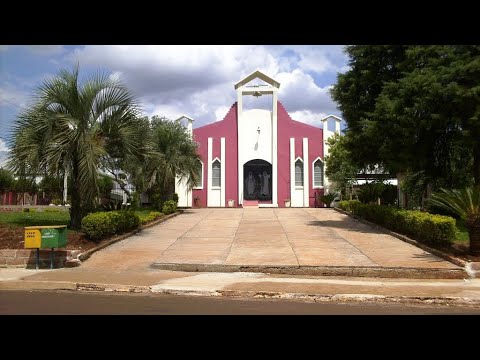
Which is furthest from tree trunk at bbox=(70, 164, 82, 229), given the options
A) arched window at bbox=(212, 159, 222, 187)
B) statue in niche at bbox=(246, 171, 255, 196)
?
statue in niche at bbox=(246, 171, 255, 196)

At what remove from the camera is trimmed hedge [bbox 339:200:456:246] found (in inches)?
507

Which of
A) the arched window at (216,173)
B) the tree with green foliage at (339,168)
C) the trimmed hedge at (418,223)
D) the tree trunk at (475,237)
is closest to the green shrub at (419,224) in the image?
the trimmed hedge at (418,223)

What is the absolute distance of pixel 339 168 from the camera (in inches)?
1305

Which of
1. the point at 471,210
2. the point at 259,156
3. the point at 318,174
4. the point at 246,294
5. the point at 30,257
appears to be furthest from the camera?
the point at 318,174

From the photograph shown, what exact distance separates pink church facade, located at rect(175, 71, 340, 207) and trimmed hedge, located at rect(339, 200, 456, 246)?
14.4 metres

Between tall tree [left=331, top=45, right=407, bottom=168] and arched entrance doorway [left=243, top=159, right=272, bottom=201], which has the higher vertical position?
tall tree [left=331, top=45, right=407, bottom=168]

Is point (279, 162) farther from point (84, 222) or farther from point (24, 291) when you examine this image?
point (24, 291)

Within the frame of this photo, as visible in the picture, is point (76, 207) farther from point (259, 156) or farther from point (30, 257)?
point (259, 156)

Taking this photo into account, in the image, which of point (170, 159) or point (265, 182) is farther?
point (265, 182)

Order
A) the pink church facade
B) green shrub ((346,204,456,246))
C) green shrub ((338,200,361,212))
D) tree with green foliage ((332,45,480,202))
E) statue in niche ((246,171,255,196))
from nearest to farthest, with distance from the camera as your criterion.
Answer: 1. green shrub ((346,204,456,246))
2. tree with green foliage ((332,45,480,202))
3. green shrub ((338,200,361,212))
4. the pink church facade
5. statue in niche ((246,171,255,196))

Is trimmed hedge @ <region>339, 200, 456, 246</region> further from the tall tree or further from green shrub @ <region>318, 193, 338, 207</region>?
green shrub @ <region>318, 193, 338, 207</region>

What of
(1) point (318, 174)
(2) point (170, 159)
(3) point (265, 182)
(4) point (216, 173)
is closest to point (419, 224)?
(2) point (170, 159)

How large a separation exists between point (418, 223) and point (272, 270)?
214 inches
